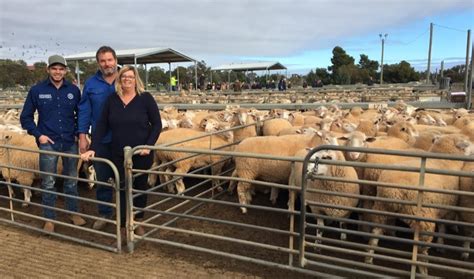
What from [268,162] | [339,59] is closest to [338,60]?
[339,59]

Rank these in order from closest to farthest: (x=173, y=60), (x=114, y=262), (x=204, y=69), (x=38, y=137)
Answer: (x=114, y=262)
(x=38, y=137)
(x=173, y=60)
(x=204, y=69)

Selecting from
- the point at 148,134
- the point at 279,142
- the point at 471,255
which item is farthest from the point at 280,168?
the point at 471,255

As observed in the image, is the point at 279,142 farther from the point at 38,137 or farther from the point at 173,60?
the point at 173,60

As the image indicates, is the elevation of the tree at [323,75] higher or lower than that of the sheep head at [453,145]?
higher

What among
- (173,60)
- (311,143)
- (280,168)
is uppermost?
(173,60)

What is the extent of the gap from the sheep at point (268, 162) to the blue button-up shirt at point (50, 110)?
256 centimetres

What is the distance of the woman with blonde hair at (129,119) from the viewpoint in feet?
14.4

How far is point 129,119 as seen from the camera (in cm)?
440

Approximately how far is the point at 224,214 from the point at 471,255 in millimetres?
3151

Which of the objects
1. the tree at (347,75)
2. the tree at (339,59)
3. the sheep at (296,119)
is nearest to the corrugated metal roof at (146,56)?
the sheep at (296,119)

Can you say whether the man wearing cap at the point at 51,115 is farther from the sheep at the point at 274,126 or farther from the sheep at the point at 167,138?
the sheep at the point at 274,126

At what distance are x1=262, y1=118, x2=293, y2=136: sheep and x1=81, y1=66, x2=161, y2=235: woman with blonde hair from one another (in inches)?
180

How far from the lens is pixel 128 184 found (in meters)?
4.21

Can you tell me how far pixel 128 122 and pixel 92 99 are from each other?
0.74m
